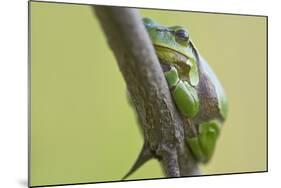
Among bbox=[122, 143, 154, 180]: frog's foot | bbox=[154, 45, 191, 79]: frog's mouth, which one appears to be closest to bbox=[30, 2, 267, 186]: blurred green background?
bbox=[122, 143, 154, 180]: frog's foot

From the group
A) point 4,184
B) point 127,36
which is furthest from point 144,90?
point 4,184

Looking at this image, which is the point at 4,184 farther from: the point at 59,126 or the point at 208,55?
the point at 208,55

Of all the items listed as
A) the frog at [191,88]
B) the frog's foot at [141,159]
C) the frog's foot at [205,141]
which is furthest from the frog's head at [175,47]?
the frog's foot at [141,159]

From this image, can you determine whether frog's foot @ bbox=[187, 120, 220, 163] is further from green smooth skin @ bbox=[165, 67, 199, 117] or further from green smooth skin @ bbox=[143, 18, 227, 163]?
green smooth skin @ bbox=[165, 67, 199, 117]

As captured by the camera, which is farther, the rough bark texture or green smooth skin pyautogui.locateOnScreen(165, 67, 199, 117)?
green smooth skin pyautogui.locateOnScreen(165, 67, 199, 117)

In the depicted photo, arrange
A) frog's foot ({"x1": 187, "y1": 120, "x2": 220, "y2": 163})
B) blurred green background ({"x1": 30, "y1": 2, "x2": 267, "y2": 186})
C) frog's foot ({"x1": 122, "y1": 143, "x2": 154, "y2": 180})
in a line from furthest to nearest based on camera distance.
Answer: frog's foot ({"x1": 187, "y1": 120, "x2": 220, "y2": 163}) < frog's foot ({"x1": 122, "y1": 143, "x2": 154, "y2": 180}) < blurred green background ({"x1": 30, "y1": 2, "x2": 267, "y2": 186})

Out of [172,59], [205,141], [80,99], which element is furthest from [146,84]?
[205,141]
